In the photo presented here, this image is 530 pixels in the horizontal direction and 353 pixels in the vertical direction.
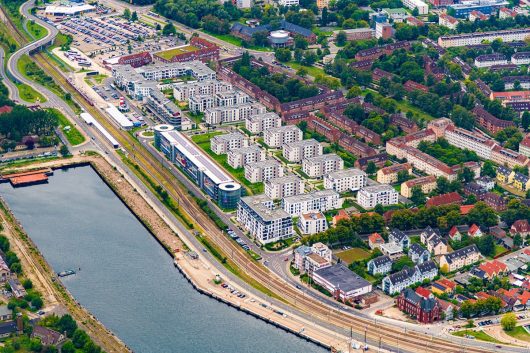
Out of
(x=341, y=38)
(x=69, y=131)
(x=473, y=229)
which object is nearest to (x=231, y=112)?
(x=69, y=131)

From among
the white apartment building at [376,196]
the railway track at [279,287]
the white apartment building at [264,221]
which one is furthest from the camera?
the white apartment building at [376,196]

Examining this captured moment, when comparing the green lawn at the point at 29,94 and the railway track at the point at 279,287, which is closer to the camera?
the railway track at the point at 279,287

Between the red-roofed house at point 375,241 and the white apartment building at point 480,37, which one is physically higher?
the red-roofed house at point 375,241

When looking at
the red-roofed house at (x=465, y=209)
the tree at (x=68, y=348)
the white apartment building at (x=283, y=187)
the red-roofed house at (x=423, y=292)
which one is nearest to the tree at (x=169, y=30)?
the white apartment building at (x=283, y=187)

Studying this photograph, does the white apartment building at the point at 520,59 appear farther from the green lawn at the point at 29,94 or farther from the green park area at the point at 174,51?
the green lawn at the point at 29,94

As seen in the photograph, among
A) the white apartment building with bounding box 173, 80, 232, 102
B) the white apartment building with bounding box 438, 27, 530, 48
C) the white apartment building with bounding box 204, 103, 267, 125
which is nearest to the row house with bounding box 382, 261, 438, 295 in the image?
the white apartment building with bounding box 204, 103, 267, 125

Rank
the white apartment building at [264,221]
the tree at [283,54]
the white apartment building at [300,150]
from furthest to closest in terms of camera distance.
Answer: the tree at [283,54], the white apartment building at [300,150], the white apartment building at [264,221]

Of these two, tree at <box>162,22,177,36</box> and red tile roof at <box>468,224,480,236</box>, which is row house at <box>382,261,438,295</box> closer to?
red tile roof at <box>468,224,480,236</box>

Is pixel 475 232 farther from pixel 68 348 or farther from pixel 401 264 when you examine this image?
pixel 68 348

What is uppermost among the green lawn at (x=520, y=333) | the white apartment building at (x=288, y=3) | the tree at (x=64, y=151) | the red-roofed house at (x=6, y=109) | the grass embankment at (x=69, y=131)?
the green lawn at (x=520, y=333)
